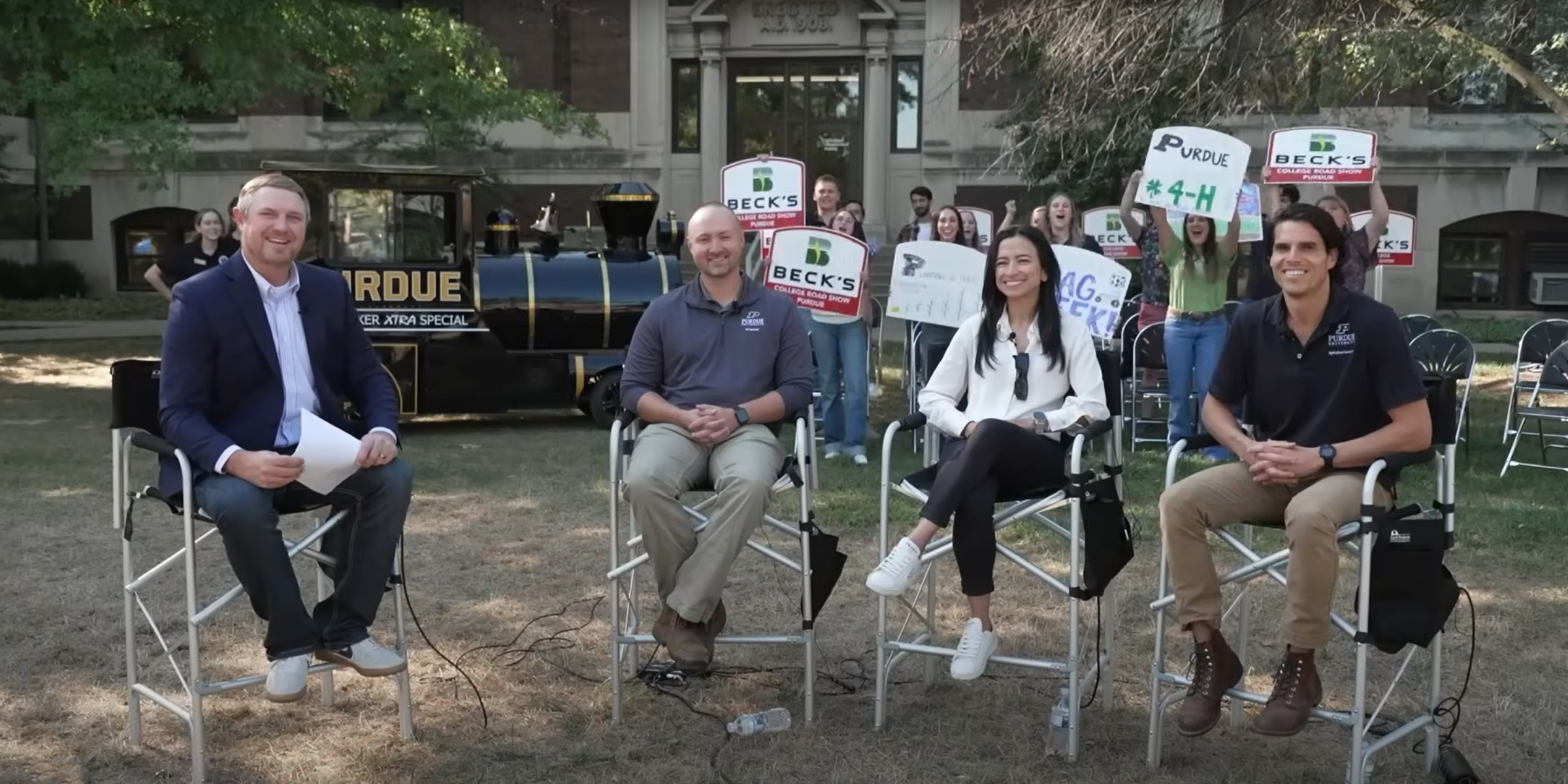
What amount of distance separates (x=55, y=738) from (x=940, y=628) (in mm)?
3073

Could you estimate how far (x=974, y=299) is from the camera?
8.71 meters

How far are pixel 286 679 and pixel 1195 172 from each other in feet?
19.0

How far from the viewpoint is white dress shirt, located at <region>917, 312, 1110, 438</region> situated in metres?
4.72

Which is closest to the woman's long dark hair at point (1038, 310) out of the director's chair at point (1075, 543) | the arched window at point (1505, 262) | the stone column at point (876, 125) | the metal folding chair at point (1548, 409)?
the director's chair at point (1075, 543)

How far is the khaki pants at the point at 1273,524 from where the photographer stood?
12.8 ft

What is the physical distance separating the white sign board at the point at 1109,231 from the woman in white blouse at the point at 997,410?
26.4 feet

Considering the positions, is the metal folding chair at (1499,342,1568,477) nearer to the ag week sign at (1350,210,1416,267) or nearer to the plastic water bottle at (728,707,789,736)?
the ag week sign at (1350,210,1416,267)

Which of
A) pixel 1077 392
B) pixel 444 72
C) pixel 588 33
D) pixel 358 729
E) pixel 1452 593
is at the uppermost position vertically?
pixel 588 33

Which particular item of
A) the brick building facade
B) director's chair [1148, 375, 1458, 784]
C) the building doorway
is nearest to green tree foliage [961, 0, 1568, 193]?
director's chair [1148, 375, 1458, 784]

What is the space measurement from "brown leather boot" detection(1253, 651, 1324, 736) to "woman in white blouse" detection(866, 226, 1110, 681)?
2.74ft

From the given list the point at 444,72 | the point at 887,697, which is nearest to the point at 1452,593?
the point at 887,697

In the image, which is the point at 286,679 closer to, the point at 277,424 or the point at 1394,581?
the point at 277,424

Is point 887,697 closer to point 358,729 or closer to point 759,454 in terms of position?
point 759,454

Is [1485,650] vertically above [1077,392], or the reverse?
[1077,392]
